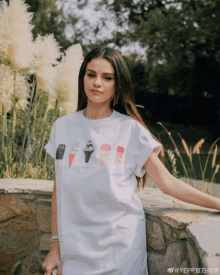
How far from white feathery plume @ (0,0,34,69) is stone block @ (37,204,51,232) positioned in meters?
1.18

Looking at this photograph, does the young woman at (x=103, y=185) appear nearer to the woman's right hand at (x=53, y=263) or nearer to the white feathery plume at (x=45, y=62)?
the woman's right hand at (x=53, y=263)

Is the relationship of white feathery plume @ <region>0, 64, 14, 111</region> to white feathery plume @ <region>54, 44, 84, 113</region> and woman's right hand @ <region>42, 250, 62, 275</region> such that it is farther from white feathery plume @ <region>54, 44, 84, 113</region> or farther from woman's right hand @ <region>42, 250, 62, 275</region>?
woman's right hand @ <region>42, 250, 62, 275</region>

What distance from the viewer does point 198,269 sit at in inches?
40.6

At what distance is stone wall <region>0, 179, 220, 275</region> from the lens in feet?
3.72

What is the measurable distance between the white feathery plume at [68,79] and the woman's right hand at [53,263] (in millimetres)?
1520

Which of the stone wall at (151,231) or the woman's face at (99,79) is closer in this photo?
the stone wall at (151,231)

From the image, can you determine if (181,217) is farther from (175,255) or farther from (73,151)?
(73,151)

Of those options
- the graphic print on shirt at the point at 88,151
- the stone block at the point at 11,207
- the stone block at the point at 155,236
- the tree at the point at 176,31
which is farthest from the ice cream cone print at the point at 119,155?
the tree at the point at 176,31

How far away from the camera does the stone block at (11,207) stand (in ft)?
6.23

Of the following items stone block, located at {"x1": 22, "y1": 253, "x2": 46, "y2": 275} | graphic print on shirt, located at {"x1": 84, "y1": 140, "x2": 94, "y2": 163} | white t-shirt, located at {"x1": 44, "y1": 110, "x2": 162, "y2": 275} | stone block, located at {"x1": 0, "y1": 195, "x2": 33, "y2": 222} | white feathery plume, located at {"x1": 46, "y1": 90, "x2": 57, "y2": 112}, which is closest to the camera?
white t-shirt, located at {"x1": 44, "y1": 110, "x2": 162, "y2": 275}

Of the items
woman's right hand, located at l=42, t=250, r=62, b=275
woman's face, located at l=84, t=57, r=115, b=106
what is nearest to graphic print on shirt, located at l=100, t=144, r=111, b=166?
woman's face, located at l=84, t=57, r=115, b=106

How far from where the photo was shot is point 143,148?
4.28 ft

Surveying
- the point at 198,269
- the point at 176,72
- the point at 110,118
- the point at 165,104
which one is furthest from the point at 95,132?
the point at 165,104

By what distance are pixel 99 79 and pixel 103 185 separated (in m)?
0.48
